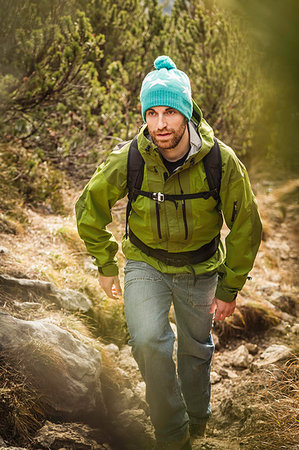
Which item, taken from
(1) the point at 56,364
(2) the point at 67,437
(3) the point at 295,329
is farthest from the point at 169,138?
(3) the point at 295,329

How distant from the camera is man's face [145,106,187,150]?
2.67m

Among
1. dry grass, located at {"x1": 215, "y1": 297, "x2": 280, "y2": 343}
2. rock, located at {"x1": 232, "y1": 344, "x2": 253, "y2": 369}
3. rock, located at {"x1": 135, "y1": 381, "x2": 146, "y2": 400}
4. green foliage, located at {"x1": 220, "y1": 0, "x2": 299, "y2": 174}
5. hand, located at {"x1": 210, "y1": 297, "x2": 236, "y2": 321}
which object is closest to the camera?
Answer: green foliage, located at {"x1": 220, "y1": 0, "x2": 299, "y2": 174}

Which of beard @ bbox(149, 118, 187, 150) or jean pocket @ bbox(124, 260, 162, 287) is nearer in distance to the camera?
beard @ bbox(149, 118, 187, 150)

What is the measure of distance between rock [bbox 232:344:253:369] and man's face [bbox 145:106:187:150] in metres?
2.65

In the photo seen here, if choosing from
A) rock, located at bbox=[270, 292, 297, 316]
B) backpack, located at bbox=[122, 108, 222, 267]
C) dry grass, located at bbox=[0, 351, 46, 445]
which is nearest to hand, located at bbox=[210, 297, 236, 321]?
backpack, located at bbox=[122, 108, 222, 267]

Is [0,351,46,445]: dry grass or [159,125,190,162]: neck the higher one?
[159,125,190,162]: neck

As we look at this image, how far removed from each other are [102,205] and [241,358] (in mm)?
2515

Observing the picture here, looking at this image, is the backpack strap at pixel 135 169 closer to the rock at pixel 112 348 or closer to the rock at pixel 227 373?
the rock at pixel 112 348

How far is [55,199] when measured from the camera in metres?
6.39

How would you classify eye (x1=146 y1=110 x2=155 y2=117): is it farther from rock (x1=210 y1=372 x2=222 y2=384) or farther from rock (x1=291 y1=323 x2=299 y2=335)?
rock (x1=291 y1=323 x2=299 y2=335)

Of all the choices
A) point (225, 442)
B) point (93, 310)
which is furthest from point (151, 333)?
point (93, 310)

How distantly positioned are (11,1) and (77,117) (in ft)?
6.41

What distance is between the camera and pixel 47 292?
4.00 metres

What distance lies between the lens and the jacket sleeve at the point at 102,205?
2.76m
